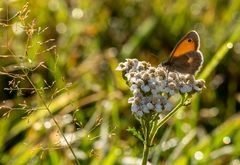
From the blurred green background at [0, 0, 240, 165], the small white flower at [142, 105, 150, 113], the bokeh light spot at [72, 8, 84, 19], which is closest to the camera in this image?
the small white flower at [142, 105, 150, 113]

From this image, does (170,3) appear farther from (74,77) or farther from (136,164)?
(136,164)

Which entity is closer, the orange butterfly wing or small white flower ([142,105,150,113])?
small white flower ([142,105,150,113])

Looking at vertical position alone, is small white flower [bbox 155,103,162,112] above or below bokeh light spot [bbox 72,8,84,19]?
below

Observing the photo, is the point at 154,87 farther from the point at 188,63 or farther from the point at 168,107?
the point at 188,63

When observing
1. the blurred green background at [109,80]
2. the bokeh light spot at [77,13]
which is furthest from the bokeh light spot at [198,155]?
the bokeh light spot at [77,13]

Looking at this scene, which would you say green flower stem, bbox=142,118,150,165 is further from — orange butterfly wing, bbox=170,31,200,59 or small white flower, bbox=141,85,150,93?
orange butterfly wing, bbox=170,31,200,59

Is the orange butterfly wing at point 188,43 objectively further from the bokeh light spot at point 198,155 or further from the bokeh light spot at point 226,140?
the bokeh light spot at point 226,140

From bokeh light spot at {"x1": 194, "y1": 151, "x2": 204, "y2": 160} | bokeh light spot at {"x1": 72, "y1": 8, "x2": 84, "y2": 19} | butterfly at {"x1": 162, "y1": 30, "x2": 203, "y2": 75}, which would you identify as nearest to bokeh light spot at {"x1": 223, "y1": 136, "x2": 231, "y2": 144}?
bokeh light spot at {"x1": 194, "y1": 151, "x2": 204, "y2": 160}
